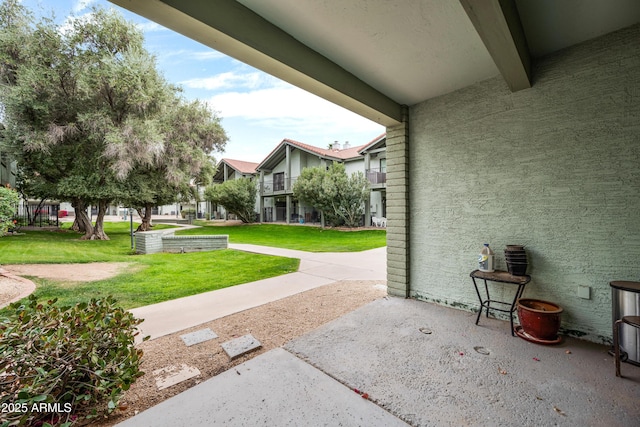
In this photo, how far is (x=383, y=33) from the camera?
8.04ft

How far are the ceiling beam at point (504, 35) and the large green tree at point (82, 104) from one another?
12.6 meters

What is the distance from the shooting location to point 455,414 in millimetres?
1798

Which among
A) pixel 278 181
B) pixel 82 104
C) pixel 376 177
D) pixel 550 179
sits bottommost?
pixel 550 179

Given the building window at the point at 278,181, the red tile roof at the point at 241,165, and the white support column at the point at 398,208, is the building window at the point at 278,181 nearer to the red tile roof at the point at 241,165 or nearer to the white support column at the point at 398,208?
the red tile roof at the point at 241,165

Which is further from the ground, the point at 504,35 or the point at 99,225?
the point at 504,35

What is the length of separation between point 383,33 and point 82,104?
13877 mm

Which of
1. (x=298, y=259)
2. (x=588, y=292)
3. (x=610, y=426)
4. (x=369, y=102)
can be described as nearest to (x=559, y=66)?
(x=369, y=102)

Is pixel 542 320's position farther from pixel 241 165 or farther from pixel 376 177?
pixel 241 165

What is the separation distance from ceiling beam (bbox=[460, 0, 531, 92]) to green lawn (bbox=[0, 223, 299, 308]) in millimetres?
5054

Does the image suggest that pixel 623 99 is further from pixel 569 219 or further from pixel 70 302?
pixel 70 302

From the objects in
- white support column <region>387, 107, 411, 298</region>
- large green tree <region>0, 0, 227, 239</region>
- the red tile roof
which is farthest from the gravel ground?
the red tile roof

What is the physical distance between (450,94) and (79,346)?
183 inches

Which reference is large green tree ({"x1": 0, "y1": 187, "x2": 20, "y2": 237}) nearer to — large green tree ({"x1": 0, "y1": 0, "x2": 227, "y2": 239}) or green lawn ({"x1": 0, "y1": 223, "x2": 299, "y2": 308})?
green lawn ({"x1": 0, "y1": 223, "x2": 299, "y2": 308})

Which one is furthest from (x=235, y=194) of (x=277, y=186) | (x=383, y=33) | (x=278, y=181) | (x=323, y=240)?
(x=383, y=33)
